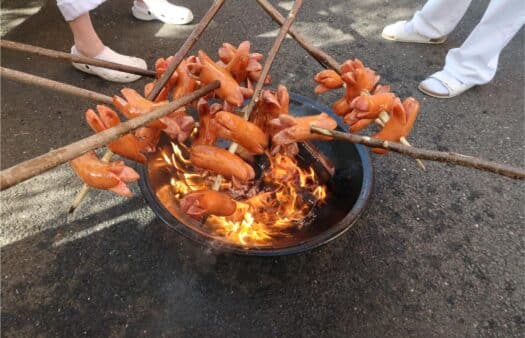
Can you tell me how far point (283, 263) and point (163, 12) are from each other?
3.74 meters

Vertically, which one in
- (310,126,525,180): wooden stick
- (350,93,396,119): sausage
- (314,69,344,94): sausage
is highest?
(310,126,525,180): wooden stick

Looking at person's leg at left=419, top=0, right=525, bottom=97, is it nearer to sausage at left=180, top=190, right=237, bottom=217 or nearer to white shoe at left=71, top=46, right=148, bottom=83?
sausage at left=180, top=190, right=237, bottom=217

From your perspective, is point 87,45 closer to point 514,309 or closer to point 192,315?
point 192,315

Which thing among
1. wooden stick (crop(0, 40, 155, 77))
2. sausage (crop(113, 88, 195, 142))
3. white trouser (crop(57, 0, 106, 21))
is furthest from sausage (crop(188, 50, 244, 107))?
white trouser (crop(57, 0, 106, 21))

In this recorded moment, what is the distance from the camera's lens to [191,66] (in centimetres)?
213

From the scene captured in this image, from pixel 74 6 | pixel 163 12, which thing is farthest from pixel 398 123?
pixel 163 12

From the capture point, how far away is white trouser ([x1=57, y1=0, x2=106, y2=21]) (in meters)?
3.47

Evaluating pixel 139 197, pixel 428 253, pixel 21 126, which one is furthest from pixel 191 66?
pixel 21 126

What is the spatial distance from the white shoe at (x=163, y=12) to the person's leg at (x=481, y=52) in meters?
3.09

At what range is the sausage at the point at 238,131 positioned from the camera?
1909 mm

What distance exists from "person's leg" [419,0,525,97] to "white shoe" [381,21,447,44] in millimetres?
702

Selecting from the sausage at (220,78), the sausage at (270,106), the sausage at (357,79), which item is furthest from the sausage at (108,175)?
the sausage at (357,79)

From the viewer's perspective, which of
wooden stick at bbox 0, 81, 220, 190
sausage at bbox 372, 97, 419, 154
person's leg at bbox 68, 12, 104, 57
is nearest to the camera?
wooden stick at bbox 0, 81, 220, 190

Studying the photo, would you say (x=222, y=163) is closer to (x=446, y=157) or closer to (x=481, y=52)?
(x=446, y=157)
